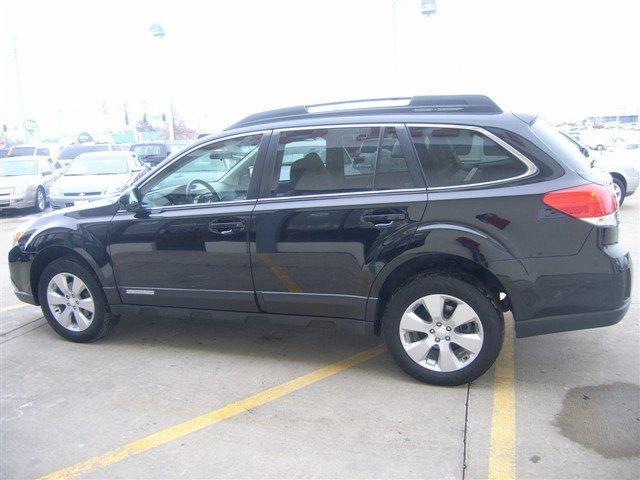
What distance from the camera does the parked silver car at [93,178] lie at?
11.1 m

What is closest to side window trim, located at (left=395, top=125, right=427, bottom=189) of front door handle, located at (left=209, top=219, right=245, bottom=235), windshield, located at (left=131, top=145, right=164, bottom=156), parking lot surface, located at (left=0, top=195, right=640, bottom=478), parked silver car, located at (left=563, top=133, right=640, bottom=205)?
front door handle, located at (left=209, top=219, right=245, bottom=235)

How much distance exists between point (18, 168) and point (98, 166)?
3.96 m

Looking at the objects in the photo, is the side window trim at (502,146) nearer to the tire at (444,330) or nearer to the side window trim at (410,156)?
the side window trim at (410,156)

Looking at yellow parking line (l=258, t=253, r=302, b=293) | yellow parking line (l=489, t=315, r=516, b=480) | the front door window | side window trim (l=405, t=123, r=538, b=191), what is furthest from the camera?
the front door window

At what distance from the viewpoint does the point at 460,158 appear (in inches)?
139

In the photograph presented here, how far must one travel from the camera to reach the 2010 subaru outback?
10.9ft

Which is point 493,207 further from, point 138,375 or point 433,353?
point 138,375

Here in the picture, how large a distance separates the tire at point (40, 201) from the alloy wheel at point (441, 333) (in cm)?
1327

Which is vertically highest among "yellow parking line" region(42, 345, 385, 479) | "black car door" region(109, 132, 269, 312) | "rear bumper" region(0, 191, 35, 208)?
"black car door" region(109, 132, 269, 312)

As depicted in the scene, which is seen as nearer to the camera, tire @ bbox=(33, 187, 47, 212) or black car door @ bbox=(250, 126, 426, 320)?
black car door @ bbox=(250, 126, 426, 320)

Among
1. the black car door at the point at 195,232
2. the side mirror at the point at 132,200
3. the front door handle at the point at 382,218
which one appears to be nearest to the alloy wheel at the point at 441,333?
the front door handle at the point at 382,218

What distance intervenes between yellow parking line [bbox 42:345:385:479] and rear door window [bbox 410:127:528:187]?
5.02 ft

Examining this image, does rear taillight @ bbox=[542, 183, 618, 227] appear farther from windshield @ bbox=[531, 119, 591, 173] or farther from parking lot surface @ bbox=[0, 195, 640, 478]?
parking lot surface @ bbox=[0, 195, 640, 478]

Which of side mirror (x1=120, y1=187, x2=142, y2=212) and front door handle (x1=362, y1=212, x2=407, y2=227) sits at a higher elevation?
side mirror (x1=120, y1=187, x2=142, y2=212)
